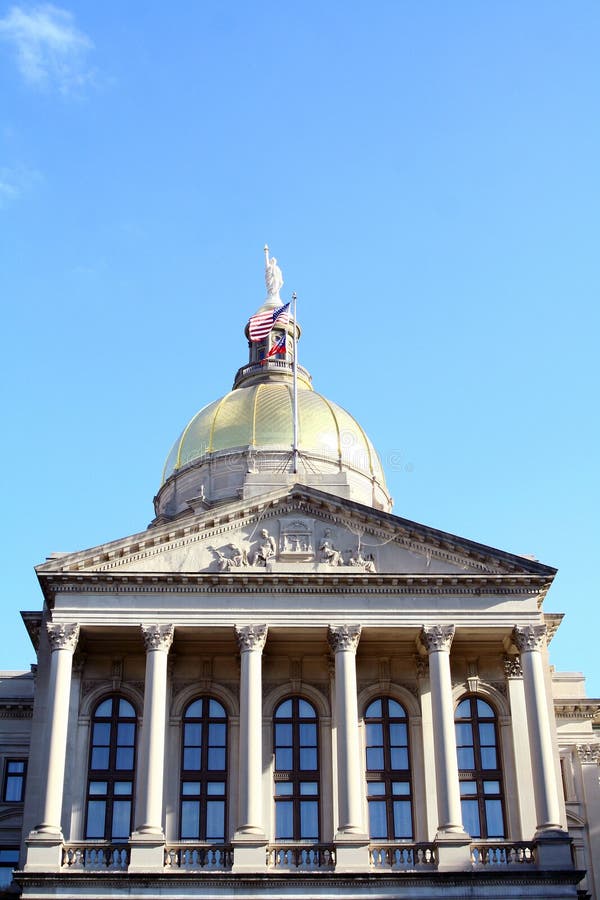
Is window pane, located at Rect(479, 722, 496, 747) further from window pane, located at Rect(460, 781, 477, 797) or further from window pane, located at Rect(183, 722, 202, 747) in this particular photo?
window pane, located at Rect(183, 722, 202, 747)

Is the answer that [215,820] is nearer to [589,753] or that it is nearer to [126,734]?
[126,734]

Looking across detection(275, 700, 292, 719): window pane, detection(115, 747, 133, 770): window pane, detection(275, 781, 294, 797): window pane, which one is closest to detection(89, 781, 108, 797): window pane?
detection(115, 747, 133, 770): window pane

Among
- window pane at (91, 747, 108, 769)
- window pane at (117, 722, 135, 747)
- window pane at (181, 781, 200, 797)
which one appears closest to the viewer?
window pane at (181, 781, 200, 797)

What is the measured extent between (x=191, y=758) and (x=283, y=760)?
277cm

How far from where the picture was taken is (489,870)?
35.1m

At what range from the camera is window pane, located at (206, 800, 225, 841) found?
37.9m

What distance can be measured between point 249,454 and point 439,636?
21.4 metres

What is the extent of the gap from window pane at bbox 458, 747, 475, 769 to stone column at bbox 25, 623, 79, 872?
38.7ft

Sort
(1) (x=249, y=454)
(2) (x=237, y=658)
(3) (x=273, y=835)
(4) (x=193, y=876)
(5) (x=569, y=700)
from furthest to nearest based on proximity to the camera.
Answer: (1) (x=249, y=454), (5) (x=569, y=700), (2) (x=237, y=658), (3) (x=273, y=835), (4) (x=193, y=876)

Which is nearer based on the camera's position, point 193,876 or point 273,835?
point 193,876

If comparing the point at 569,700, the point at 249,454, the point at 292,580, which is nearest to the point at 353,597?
the point at 292,580

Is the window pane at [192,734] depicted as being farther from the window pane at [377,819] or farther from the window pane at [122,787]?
the window pane at [377,819]

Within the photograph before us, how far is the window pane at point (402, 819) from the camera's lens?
38.2m

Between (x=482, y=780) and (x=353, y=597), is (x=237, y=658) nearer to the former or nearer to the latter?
(x=353, y=597)
